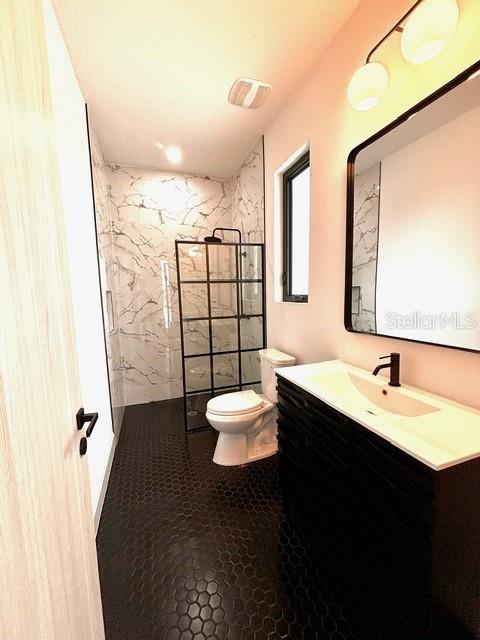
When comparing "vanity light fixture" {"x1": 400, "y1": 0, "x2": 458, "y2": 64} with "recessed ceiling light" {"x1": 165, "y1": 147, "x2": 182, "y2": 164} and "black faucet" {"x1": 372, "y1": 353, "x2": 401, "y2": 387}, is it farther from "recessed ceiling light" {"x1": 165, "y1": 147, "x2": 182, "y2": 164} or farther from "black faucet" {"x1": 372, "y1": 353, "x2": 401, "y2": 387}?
"recessed ceiling light" {"x1": 165, "y1": 147, "x2": 182, "y2": 164}

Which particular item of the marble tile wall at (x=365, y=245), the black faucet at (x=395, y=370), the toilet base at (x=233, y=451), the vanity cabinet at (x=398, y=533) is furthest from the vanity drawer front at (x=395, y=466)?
the toilet base at (x=233, y=451)

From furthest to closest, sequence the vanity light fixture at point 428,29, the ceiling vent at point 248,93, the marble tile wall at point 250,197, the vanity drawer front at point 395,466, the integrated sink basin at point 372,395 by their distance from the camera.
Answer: the marble tile wall at point 250,197 < the ceiling vent at point 248,93 < the integrated sink basin at point 372,395 < the vanity light fixture at point 428,29 < the vanity drawer front at point 395,466

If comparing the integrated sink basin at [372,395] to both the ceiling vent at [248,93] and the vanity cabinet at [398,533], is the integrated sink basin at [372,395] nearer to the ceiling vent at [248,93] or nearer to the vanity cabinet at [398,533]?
the vanity cabinet at [398,533]

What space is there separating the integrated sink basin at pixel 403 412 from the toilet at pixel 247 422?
1.92 feet

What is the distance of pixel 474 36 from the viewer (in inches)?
36.2

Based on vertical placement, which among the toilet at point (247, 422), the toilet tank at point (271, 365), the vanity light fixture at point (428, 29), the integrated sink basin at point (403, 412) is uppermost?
the vanity light fixture at point (428, 29)

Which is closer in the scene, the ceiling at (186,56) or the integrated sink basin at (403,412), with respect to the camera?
the integrated sink basin at (403,412)

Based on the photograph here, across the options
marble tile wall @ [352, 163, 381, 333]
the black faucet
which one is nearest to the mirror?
marble tile wall @ [352, 163, 381, 333]

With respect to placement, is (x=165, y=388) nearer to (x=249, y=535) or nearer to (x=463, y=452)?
(x=249, y=535)

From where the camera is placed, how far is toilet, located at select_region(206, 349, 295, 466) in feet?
6.37

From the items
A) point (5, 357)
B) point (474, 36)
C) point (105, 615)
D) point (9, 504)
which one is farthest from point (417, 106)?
point (105, 615)

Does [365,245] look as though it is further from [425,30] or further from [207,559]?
[207,559]

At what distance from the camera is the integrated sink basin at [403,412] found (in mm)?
784

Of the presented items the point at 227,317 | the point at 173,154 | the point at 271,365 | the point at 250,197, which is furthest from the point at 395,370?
the point at 173,154
